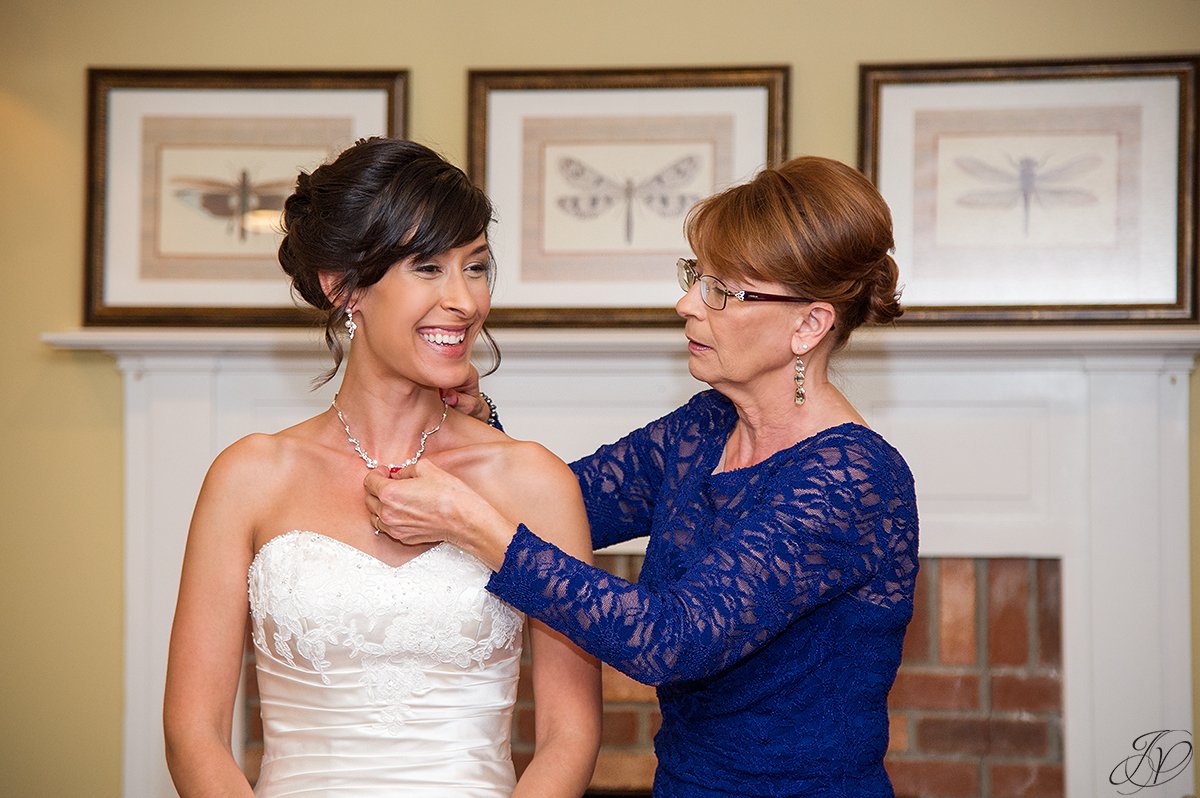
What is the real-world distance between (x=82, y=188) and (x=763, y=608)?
2441 millimetres

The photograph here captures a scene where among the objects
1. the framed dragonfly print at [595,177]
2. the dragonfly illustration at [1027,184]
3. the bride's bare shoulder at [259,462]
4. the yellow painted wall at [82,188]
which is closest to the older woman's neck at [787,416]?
the bride's bare shoulder at [259,462]

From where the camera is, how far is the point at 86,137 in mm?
3146

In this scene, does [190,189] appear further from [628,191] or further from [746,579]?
[746,579]

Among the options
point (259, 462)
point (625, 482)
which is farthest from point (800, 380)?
point (259, 462)

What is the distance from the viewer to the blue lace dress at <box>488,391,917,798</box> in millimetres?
1522

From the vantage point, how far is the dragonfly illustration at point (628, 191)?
3.06 m

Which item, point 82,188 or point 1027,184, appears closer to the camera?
point 1027,184

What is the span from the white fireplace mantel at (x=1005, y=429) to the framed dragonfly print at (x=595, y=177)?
0.11 meters

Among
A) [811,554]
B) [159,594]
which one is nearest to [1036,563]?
[811,554]

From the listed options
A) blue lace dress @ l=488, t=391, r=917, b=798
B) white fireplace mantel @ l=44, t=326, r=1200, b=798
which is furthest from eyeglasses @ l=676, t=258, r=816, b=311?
white fireplace mantel @ l=44, t=326, r=1200, b=798

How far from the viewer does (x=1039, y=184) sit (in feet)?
9.77

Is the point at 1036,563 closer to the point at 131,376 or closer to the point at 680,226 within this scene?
the point at 680,226

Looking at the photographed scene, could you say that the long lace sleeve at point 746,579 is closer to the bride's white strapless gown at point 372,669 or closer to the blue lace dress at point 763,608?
the blue lace dress at point 763,608

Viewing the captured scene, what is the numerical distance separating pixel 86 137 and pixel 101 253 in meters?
0.32
